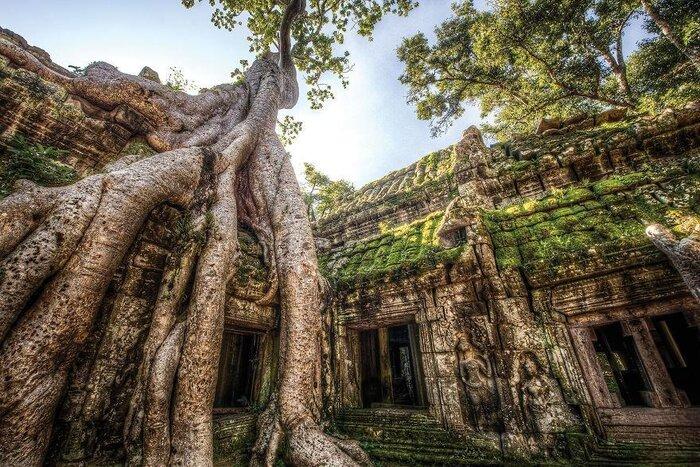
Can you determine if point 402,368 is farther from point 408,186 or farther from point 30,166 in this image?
point 30,166

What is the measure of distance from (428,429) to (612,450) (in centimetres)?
162

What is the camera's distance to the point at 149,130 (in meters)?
4.33

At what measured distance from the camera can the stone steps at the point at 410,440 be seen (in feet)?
9.78

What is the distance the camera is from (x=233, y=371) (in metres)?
4.66

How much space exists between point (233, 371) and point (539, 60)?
38.7 ft

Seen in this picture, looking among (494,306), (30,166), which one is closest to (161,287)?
(30,166)

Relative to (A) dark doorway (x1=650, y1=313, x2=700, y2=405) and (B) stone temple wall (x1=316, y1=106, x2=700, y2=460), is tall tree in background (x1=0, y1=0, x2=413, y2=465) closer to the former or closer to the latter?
(B) stone temple wall (x1=316, y1=106, x2=700, y2=460)

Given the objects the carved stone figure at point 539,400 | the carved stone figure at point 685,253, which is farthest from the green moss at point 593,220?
the carved stone figure at point 539,400

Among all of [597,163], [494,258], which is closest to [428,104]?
[597,163]

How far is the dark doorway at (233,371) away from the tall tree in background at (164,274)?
5.09 feet

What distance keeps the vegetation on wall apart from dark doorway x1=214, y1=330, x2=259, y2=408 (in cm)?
274

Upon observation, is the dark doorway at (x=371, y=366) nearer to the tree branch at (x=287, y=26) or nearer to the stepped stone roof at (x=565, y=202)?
the stepped stone roof at (x=565, y=202)

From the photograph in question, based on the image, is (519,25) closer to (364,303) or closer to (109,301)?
(364,303)

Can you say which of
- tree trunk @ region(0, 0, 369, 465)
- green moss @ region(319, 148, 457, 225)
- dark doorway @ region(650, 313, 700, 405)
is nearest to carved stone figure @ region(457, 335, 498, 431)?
tree trunk @ region(0, 0, 369, 465)
